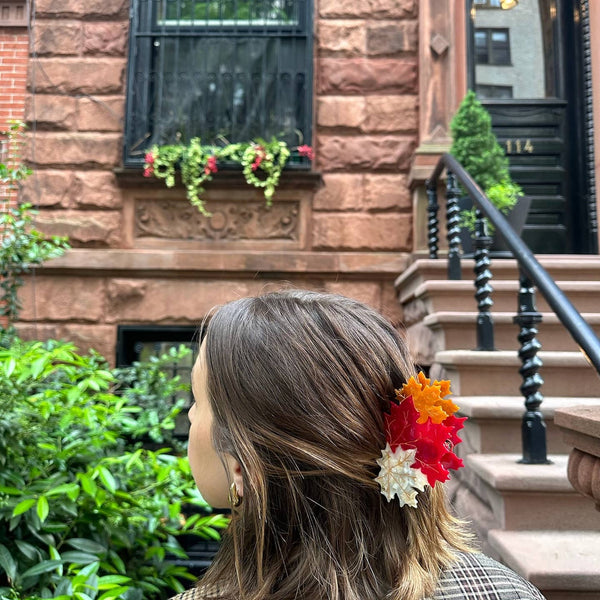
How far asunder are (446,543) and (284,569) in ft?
1.03

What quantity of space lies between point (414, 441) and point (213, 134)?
489 centimetres

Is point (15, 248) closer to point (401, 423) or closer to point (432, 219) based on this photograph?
point (432, 219)

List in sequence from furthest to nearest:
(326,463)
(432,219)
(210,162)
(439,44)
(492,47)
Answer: (492,47), (439,44), (210,162), (432,219), (326,463)

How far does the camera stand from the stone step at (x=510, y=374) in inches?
124

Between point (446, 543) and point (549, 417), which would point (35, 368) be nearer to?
point (446, 543)

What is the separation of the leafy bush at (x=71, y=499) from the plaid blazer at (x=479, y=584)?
146cm

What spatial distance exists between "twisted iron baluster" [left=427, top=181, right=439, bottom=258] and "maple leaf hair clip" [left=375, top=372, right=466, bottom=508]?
3.90 m

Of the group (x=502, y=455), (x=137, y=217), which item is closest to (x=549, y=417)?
(x=502, y=455)

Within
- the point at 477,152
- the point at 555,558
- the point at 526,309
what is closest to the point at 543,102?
the point at 477,152

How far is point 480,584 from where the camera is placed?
947 mm

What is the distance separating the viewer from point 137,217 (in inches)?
208

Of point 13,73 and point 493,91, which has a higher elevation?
point 493,91

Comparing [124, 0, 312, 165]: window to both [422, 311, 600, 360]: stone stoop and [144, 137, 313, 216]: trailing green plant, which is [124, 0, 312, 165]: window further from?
[422, 311, 600, 360]: stone stoop

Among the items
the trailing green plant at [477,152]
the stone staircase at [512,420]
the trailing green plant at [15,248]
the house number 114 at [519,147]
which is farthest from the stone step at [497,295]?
the trailing green plant at [15,248]
